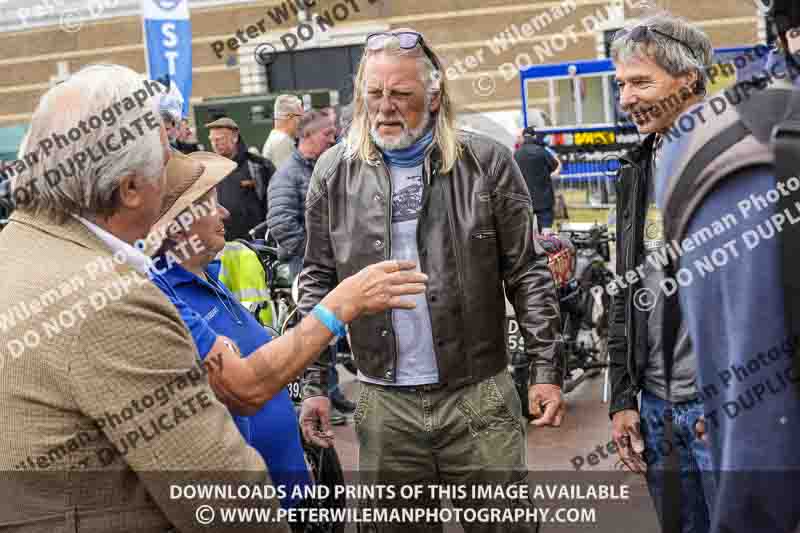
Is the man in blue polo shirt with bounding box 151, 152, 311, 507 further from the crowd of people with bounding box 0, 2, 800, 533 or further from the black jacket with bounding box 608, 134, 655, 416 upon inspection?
the black jacket with bounding box 608, 134, 655, 416

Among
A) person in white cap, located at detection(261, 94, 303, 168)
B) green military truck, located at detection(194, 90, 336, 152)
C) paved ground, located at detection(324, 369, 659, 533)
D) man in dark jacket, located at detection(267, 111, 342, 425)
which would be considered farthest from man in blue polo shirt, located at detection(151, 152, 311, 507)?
green military truck, located at detection(194, 90, 336, 152)

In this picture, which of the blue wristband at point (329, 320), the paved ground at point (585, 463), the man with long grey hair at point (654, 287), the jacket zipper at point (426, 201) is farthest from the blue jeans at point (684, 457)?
the paved ground at point (585, 463)

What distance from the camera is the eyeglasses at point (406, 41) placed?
9.75 ft

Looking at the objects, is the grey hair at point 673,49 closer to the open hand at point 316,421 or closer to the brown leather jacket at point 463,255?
the brown leather jacket at point 463,255

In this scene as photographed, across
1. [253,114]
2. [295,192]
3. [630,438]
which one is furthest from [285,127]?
[253,114]

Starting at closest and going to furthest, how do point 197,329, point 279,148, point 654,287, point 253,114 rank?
point 197,329 < point 654,287 < point 279,148 < point 253,114

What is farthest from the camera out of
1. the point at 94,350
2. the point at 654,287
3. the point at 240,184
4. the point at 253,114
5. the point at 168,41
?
the point at 253,114

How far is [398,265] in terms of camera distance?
7.98 feet

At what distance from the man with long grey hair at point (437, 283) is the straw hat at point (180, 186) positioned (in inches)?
22.4

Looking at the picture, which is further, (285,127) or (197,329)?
(285,127)

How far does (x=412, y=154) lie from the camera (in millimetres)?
3010

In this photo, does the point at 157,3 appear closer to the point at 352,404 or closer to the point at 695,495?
the point at 352,404

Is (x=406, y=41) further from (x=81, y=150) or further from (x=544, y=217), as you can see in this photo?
(x=544, y=217)

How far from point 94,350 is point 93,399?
9 centimetres
